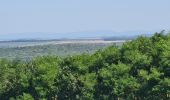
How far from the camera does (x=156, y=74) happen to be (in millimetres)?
58688

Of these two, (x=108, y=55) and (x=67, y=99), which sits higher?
(x=108, y=55)

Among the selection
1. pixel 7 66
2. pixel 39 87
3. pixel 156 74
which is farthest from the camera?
pixel 7 66

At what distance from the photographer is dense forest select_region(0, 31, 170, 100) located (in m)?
59.8

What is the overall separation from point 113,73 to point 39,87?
8.93 metres

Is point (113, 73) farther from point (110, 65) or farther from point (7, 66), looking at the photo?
point (7, 66)

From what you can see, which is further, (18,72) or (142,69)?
(18,72)

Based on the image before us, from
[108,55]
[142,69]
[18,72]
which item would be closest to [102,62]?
[108,55]

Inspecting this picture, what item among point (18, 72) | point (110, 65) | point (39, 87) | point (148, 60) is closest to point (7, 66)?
point (18, 72)

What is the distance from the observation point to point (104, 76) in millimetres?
62156

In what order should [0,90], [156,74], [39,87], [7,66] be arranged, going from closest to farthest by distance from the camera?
[156,74] < [39,87] < [0,90] < [7,66]

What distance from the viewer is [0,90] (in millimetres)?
68250

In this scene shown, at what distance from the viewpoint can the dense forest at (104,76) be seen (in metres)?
59.8

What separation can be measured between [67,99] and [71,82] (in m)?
2.13

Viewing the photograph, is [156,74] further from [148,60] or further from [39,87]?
[39,87]
